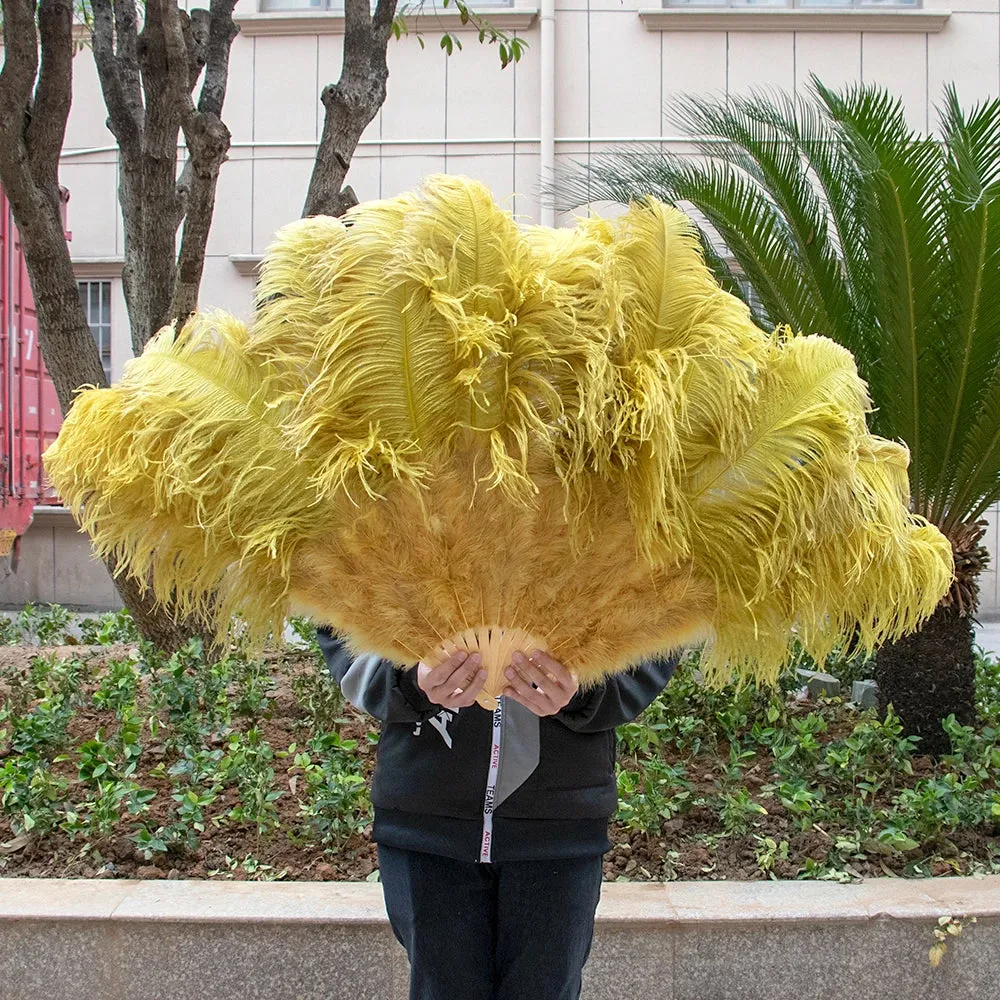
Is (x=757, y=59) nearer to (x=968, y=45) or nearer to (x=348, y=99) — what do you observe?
(x=968, y=45)

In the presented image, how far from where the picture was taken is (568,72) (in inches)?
414

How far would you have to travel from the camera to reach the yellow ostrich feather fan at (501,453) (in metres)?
1.79

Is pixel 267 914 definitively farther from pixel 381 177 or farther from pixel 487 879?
pixel 381 177

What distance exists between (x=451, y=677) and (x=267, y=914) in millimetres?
1579

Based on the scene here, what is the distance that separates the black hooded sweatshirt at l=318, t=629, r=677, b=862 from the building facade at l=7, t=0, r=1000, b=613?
28.8ft

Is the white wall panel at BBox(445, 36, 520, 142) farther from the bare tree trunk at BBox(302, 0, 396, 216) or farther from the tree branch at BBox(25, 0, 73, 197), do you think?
the tree branch at BBox(25, 0, 73, 197)

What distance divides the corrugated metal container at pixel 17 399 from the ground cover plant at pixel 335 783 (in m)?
4.26

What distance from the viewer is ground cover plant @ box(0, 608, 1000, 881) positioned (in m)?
3.66

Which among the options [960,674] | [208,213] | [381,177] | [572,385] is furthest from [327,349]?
[381,177]

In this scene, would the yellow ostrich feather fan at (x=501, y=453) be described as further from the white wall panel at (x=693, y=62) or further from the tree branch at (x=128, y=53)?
the white wall panel at (x=693, y=62)

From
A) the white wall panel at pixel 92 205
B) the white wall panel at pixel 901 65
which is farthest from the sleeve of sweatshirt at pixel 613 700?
the white wall panel at pixel 92 205

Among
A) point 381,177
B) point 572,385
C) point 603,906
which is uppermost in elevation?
point 381,177

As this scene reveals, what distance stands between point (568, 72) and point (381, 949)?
29.8ft

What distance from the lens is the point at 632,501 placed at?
1.81 meters
